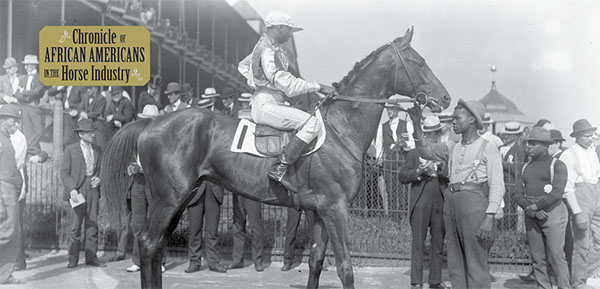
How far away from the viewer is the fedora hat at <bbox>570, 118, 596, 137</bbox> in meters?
7.94

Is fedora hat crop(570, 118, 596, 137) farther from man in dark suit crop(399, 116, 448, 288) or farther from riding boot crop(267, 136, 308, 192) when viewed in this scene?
riding boot crop(267, 136, 308, 192)

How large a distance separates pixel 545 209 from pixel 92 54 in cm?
610

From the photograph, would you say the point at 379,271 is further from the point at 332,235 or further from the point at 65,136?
the point at 65,136

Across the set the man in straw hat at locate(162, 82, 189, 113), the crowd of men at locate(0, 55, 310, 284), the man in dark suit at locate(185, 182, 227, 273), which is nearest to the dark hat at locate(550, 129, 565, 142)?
the crowd of men at locate(0, 55, 310, 284)

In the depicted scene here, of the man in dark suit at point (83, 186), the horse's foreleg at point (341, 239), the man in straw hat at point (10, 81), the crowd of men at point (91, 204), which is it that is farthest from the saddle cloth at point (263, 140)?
the man in straw hat at point (10, 81)

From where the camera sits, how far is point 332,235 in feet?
20.7

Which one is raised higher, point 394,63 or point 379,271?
point 394,63

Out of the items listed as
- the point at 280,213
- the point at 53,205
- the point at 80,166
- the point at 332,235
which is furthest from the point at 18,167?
the point at 332,235

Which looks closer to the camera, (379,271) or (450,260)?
(450,260)

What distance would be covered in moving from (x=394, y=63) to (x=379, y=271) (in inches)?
157

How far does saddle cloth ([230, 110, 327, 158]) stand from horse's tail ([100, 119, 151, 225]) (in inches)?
52.0

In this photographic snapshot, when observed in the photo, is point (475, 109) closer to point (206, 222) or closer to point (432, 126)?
point (432, 126)

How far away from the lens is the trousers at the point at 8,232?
25.6 ft

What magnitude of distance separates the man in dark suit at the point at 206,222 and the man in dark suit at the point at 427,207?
2.92m
